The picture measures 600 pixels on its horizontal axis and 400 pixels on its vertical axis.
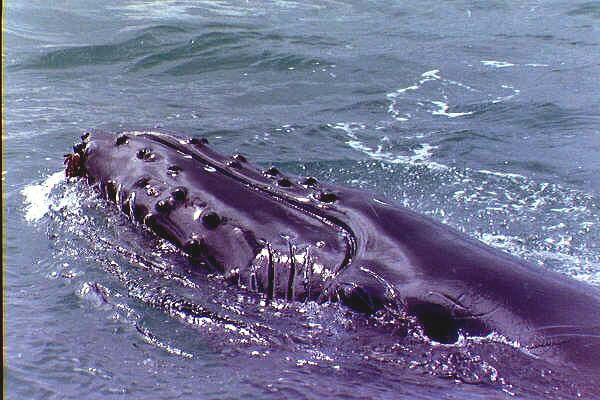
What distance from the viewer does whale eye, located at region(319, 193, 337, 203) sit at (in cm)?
562

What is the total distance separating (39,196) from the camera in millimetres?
8164

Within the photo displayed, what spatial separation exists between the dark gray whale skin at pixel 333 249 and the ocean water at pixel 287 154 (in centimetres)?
13

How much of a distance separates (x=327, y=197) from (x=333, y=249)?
0.54m

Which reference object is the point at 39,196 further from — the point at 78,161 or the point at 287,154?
the point at 287,154

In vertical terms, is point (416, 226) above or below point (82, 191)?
above

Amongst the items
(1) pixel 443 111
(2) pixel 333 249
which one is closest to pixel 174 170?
(2) pixel 333 249

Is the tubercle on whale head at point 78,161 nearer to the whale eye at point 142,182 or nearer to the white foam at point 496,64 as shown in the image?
the whale eye at point 142,182

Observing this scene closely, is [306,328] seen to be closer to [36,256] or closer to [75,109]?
[36,256]

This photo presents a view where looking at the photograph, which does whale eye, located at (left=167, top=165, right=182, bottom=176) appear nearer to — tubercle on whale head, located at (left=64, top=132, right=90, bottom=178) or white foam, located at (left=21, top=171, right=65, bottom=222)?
tubercle on whale head, located at (left=64, top=132, right=90, bottom=178)

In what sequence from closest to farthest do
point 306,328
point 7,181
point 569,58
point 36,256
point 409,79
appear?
1. point 306,328
2. point 36,256
3. point 7,181
4. point 409,79
5. point 569,58

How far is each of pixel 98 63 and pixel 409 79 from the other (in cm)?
580

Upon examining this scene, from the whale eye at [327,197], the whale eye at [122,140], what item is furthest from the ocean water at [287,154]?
the whale eye at [327,197]

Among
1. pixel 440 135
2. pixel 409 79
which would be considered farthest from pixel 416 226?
pixel 409 79

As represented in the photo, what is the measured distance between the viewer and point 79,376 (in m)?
4.75
